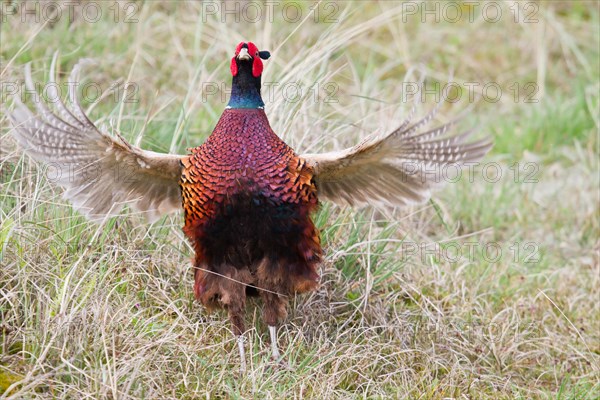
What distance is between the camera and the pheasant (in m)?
3.61

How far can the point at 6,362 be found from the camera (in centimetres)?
341

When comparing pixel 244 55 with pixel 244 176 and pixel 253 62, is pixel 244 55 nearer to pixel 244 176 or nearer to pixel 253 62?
pixel 253 62

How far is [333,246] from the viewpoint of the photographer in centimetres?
444

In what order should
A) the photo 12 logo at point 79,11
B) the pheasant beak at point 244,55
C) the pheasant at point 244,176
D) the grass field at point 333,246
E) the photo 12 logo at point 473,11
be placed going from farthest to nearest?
the photo 12 logo at point 473,11, the photo 12 logo at point 79,11, the pheasant beak at point 244,55, the pheasant at point 244,176, the grass field at point 333,246

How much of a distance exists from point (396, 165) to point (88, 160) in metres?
1.29

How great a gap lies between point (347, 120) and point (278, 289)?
1.80 m

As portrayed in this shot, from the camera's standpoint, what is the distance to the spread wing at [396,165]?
362cm

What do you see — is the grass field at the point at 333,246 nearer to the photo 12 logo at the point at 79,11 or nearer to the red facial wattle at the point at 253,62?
the photo 12 logo at the point at 79,11

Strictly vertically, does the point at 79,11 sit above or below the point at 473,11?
below

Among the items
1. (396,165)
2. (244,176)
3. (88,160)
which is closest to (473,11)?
(396,165)

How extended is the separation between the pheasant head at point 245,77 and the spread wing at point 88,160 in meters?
0.36

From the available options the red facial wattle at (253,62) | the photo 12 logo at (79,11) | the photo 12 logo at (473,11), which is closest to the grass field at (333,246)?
the photo 12 logo at (79,11)

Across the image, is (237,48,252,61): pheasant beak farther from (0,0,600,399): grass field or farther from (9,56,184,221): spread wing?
(0,0,600,399): grass field

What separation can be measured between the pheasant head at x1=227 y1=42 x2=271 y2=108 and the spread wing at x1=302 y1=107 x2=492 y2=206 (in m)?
0.34
